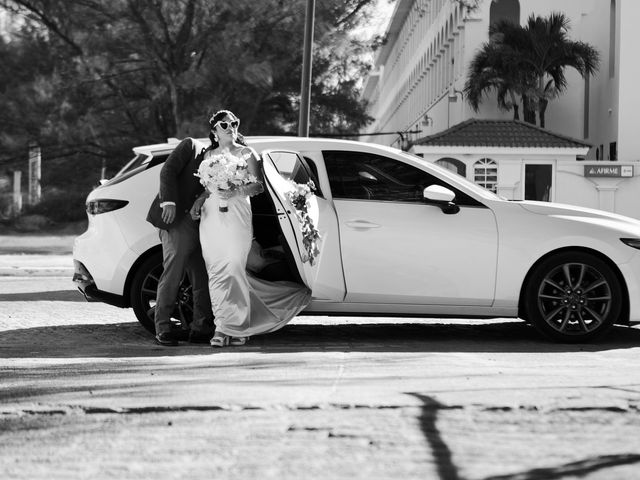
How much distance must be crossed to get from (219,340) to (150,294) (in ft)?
2.84

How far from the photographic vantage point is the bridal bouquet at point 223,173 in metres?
8.64

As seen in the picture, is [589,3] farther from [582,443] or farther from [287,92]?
[582,443]

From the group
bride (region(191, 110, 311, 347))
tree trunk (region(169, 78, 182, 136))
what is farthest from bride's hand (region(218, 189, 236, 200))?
tree trunk (region(169, 78, 182, 136))

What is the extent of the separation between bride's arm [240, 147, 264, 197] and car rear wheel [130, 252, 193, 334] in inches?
36.8

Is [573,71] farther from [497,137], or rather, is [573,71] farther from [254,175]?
[254,175]

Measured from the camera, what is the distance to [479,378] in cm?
700

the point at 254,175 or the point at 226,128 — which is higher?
the point at 226,128

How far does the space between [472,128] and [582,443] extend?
24.7m

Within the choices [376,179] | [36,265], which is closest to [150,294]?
[376,179]

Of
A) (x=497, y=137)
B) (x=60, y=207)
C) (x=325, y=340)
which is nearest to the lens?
(x=325, y=340)

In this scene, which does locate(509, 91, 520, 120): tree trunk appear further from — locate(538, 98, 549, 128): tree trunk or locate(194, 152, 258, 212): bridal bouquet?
locate(194, 152, 258, 212): bridal bouquet

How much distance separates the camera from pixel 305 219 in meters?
8.91

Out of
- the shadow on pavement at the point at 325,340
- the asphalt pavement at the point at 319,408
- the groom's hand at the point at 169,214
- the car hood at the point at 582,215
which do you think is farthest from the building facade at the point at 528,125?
the groom's hand at the point at 169,214

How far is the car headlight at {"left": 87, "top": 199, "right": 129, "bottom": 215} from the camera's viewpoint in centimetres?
945
